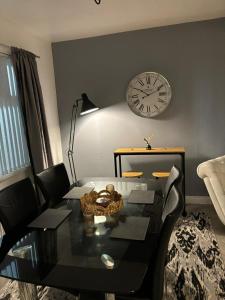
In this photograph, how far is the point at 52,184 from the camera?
7.42 feet

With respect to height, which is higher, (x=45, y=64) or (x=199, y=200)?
(x=45, y=64)

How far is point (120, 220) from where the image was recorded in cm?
152

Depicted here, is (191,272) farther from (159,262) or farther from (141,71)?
(141,71)

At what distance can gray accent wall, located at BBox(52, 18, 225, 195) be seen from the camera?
333 cm

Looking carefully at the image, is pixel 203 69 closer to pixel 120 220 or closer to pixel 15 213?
pixel 120 220

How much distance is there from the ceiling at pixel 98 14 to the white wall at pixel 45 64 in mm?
95

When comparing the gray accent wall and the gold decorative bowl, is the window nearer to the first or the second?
the gray accent wall

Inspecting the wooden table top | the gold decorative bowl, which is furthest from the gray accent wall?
the gold decorative bowl

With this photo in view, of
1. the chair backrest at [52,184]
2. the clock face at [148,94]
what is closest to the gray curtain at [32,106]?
the chair backrest at [52,184]

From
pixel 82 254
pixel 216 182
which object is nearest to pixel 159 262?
pixel 82 254

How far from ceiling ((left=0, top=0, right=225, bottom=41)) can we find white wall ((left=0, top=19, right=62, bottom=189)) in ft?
0.31

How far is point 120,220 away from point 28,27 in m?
2.71

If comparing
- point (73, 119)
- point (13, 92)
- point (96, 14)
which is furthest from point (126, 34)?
point (13, 92)

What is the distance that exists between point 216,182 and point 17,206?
6.54ft
